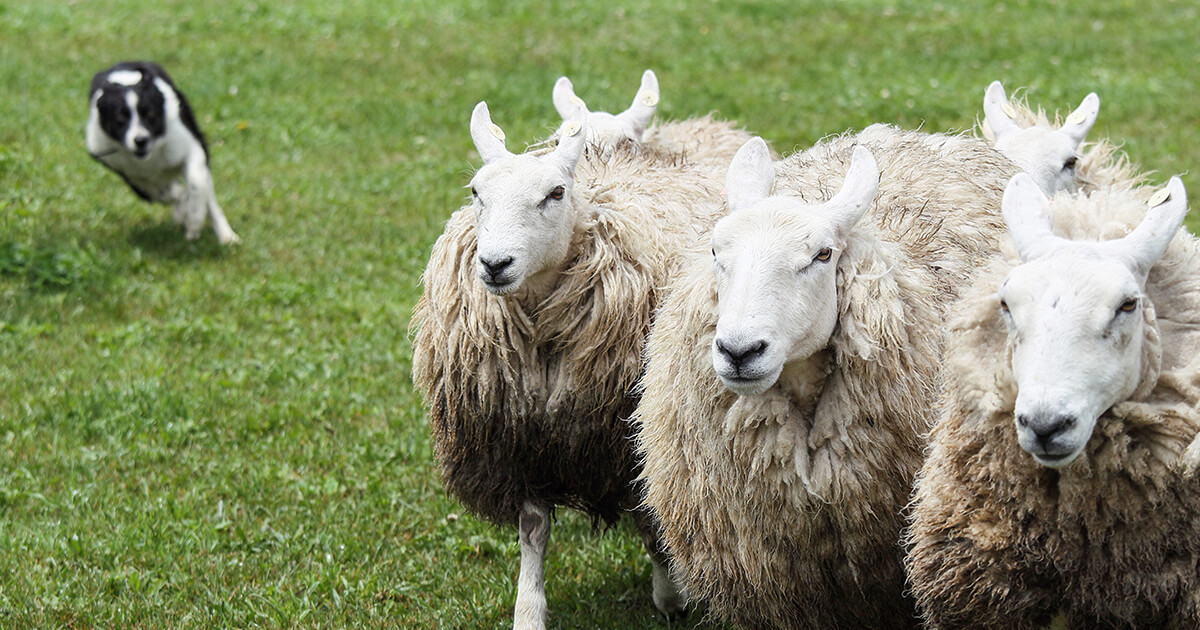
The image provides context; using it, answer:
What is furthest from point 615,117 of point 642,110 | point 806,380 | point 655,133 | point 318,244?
point 318,244

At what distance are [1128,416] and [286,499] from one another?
13.0 ft

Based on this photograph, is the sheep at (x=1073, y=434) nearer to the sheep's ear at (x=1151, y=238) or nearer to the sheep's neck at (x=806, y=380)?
the sheep's ear at (x=1151, y=238)

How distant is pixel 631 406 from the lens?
4633 mm

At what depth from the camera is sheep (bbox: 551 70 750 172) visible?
18.8ft

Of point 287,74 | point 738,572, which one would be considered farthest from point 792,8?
point 738,572

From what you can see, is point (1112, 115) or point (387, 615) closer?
point (387, 615)

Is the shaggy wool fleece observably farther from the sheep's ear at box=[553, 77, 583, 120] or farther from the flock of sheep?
the sheep's ear at box=[553, 77, 583, 120]

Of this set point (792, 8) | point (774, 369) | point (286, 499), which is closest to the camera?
point (774, 369)

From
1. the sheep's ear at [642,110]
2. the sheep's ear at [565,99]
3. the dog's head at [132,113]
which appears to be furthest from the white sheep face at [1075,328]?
the dog's head at [132,113]

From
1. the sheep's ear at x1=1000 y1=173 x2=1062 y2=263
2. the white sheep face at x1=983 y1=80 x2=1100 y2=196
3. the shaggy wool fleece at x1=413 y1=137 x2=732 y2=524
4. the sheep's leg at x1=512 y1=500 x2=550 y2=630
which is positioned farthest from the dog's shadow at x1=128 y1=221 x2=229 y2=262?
the sheep's ear at x1=1000 y1=173 x2=1062 y2=263

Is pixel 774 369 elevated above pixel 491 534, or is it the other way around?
pixel 774 369

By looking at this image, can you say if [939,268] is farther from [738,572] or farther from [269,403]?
[269,403]

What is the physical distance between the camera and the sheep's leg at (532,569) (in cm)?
458

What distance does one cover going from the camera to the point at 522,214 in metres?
4.31
